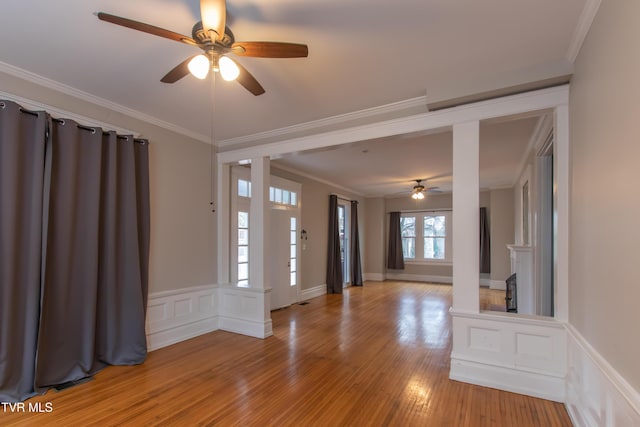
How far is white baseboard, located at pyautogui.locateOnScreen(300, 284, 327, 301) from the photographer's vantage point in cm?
655

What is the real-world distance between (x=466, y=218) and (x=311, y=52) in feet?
6.31

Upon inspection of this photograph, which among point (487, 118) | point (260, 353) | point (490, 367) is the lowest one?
point (260, 353)

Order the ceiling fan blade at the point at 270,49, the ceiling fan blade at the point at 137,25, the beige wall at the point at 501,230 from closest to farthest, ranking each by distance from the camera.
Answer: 1. the ceiling fan blade at the point at 137,25
2. the ceiling fan blade at the point at 270,49
3. the beige wall at the point at 501,230

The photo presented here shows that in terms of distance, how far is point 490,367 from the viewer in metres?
2.77

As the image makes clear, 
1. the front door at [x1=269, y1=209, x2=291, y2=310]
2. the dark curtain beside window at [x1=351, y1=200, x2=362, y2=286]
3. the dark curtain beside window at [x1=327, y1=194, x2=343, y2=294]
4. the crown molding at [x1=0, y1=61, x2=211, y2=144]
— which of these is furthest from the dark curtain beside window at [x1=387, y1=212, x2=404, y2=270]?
the crown molding at [x1=0, y1=61, x2=211, y2=144]

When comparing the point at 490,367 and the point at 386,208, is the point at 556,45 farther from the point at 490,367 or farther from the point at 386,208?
the point at 386,208

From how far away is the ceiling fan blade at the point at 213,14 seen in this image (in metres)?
1.66

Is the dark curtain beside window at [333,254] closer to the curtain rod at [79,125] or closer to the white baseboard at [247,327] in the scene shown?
the white baseboard at [247,327]

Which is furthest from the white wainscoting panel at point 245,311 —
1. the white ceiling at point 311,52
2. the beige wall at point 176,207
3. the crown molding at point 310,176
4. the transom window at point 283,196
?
the crown molding at point 310,176

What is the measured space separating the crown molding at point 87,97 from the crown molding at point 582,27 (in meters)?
3.94

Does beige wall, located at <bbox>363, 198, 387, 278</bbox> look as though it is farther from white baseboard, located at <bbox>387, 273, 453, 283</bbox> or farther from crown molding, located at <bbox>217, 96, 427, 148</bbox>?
crown molding, located at <bbox>217, 96, 427, 148</bbox>

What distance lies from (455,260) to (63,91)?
397 centimetres

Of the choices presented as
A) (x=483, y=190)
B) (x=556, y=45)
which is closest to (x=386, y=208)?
(x=483, y=190)

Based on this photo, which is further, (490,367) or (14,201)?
(490,367)
